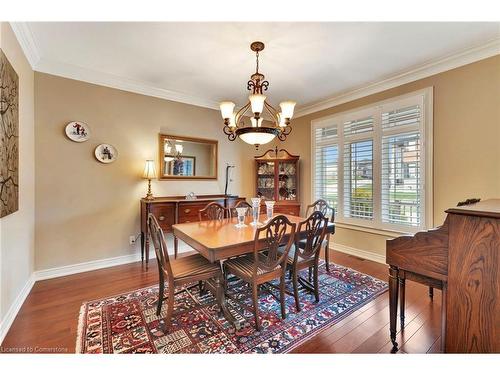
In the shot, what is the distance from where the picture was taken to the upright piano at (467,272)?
113cm

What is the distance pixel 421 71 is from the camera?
2.91 m

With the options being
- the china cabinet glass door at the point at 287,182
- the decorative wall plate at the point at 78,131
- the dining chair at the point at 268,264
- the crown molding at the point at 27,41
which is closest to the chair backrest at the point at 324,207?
the china cabinet glass door at the point at 287,182

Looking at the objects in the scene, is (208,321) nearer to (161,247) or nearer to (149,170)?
(161,247)

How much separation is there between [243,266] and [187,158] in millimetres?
2393

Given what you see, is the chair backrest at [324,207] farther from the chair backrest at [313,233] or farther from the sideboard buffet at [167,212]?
the sideboard buffet at [167,212]

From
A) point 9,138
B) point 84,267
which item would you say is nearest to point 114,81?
point 9,138

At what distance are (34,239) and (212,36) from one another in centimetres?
309

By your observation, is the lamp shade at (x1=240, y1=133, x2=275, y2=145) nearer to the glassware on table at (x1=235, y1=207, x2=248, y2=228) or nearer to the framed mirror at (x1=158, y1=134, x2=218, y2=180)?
the glassware on table at (x1=235, y1=207, x2=248, y2=228)

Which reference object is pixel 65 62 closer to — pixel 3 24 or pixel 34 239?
pixel 3 24

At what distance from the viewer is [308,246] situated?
7.56 feet

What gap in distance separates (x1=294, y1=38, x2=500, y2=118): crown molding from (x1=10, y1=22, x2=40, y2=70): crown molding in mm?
3886
